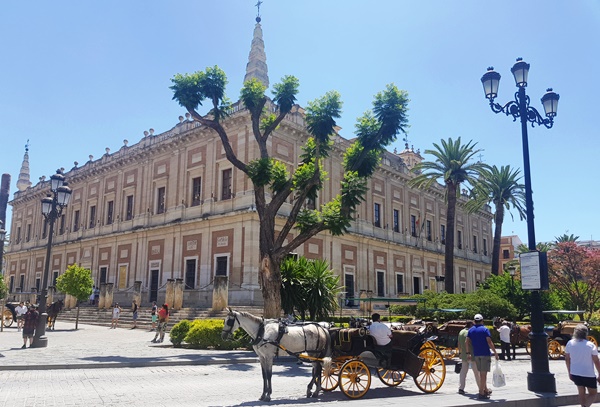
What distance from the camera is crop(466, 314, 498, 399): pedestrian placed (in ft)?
28.0

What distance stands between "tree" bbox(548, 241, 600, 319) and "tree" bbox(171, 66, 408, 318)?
24288mm

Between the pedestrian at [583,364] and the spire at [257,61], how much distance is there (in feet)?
101

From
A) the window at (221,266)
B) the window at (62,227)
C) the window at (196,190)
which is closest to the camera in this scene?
the window at (221,266)

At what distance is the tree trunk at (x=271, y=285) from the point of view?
54.9 ft

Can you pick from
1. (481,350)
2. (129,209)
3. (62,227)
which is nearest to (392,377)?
(481,350)

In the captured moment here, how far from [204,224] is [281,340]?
73.7 ft

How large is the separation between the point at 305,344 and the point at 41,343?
12.0 meters

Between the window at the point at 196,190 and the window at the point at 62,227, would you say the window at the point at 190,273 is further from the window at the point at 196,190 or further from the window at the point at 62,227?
the window at the point at 62,227

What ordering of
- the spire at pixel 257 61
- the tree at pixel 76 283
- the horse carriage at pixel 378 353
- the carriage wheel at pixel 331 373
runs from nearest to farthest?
the carriage wheel at pixel 331 373 → the horse carriage at pixel 378 353 → the tree at pixel 76 283 → the spire at pixel 257 61

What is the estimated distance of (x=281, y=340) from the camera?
29.1 feet

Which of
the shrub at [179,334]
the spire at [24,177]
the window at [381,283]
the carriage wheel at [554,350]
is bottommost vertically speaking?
the carriage wheel at [554,350]

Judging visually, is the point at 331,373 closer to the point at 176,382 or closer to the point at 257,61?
the point at 176,382

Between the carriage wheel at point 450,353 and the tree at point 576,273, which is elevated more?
the tree at point 576,273

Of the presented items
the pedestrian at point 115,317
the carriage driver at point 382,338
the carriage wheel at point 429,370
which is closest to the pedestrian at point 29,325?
the pedestrian at point 115,317
